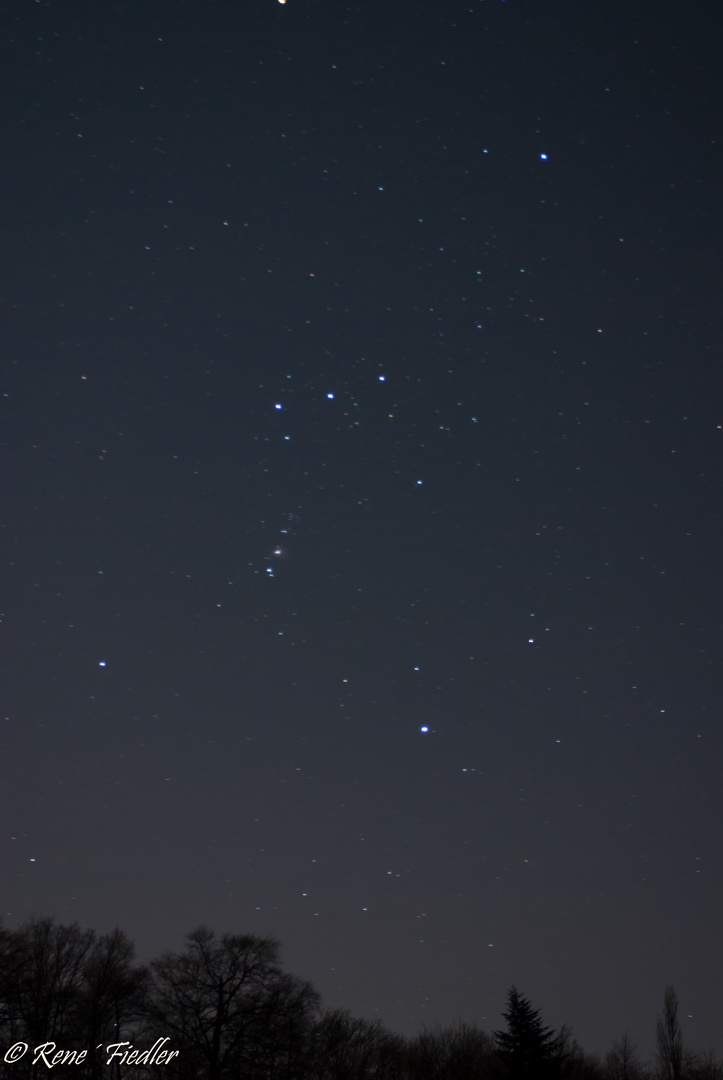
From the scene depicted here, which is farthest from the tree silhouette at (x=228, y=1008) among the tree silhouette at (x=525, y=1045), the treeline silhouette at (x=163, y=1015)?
the tree silhouette at (x=525, y=1045)

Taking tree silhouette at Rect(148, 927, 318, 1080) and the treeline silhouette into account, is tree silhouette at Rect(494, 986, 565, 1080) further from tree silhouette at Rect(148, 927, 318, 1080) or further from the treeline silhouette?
tree silhouette at Rect(148, 927, 318, 1080)

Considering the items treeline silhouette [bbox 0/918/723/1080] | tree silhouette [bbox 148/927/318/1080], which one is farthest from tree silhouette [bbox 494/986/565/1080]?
tree silhouette [bbox 148/927/318/1080]

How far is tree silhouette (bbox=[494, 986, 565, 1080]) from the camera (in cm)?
3781

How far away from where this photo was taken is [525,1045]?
38500 mm

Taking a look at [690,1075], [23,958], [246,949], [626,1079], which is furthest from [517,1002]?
[626,1079]

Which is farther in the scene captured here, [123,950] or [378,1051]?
[378,1051]

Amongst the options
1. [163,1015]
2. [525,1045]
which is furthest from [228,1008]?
[525,1045]

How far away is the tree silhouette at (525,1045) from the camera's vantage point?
124ft

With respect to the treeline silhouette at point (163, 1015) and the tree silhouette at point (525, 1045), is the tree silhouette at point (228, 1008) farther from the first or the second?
the tree silhouette at point (525, 1045)

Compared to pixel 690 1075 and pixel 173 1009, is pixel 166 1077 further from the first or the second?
pixel 690 1075

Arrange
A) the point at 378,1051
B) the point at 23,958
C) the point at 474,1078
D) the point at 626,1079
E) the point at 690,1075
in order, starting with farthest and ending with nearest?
the point at 626,1079, the point at 690,1075, the point at 474,1078, the point at 378,1051, the point at 23,958

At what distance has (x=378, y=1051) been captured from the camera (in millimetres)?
55438

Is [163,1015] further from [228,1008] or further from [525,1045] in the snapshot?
[525,1045]

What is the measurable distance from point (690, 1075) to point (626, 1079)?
846cm
